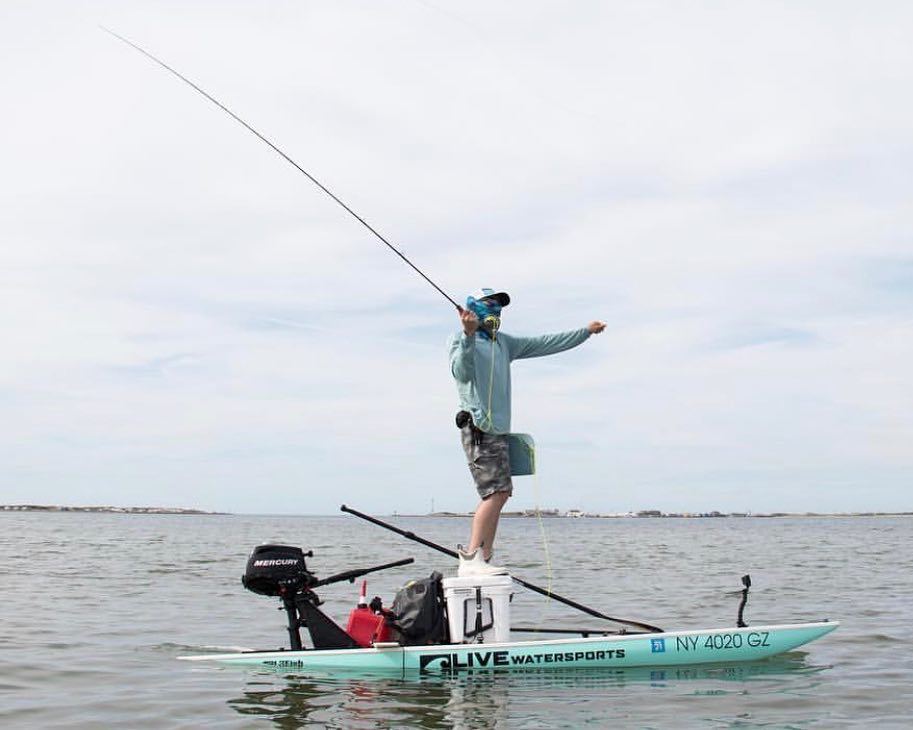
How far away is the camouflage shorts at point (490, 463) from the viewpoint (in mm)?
7938

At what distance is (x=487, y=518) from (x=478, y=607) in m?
0.78

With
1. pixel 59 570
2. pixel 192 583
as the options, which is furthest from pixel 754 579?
pixel 59 570

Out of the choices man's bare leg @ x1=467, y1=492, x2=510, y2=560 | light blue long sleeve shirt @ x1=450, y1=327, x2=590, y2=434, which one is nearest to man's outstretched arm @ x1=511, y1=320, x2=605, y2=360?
light blue long sleeve shirt @ x1=450, y1=327, x2=590, y2=434

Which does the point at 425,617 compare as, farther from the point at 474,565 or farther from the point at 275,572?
the point at 275,572

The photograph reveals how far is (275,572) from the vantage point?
7.93 m

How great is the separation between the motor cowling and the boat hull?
1.83ft

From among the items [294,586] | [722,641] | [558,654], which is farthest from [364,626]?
[722,641]

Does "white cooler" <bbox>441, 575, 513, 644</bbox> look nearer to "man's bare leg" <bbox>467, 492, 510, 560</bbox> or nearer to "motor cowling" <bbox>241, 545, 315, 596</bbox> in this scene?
"man's bare leg" <bbox>467, 492, 510, 560</bbox>

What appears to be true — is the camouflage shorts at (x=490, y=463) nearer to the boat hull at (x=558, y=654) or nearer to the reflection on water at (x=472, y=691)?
the boat hull at (x=558, y=654)

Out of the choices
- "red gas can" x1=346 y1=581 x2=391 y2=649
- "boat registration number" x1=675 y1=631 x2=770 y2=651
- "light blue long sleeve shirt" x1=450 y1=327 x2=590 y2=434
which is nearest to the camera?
"light blue long sleeve shirt" x1=450 y1=327 x2=590 y2=434

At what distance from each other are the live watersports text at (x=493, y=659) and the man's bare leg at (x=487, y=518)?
0.87 metres

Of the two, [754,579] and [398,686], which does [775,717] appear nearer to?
[398,686]

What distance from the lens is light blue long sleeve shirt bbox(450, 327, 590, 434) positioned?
7781 millimetres

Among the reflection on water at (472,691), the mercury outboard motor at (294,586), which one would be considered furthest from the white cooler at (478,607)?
the mercury outboard motor at (294,586)
